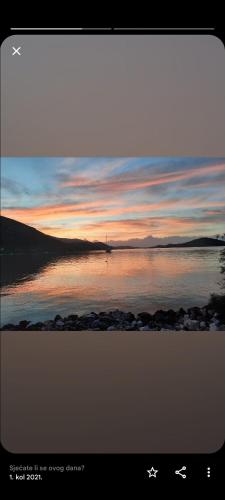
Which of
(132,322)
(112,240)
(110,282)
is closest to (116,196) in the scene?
(112,240)

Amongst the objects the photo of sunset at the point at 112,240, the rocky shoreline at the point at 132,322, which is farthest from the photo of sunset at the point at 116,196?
the rocky shoreline at the point at 132,322

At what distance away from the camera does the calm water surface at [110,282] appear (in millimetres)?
2311

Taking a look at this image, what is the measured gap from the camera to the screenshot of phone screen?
223 centimetres

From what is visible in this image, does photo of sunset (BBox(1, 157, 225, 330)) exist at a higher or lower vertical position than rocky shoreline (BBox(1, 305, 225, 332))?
higher

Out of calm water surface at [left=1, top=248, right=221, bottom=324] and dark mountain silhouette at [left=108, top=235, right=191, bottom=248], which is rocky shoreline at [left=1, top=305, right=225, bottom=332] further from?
dark mountain silhouette at [left=108, top=235, right=191, bottom=248]

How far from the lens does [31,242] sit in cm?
→ 239

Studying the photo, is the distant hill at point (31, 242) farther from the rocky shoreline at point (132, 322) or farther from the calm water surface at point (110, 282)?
the rocky shoreline at point (132, 322)

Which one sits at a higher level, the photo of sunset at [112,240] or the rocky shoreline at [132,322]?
the photo of sunset at [112,240]

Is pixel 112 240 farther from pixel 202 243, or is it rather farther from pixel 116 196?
pixel 202 243

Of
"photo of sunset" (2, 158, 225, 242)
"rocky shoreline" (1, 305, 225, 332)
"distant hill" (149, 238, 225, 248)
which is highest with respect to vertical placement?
"photo of sunset" (2, 158, 225, 242)

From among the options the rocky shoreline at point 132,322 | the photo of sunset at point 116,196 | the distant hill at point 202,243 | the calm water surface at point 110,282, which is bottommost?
the rocky shoreline at point 132,322

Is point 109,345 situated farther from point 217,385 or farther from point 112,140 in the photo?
point 112,140

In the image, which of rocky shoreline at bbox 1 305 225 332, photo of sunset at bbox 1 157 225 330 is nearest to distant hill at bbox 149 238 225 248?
photo of sunset at bbox 1 157 225 330

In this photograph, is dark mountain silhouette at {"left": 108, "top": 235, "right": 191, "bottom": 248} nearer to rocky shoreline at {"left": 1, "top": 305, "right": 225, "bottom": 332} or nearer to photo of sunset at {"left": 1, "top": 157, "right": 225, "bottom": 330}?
photo of sunset at {"left": 1, "top": 157, "right": 225, "bottom": 330}
